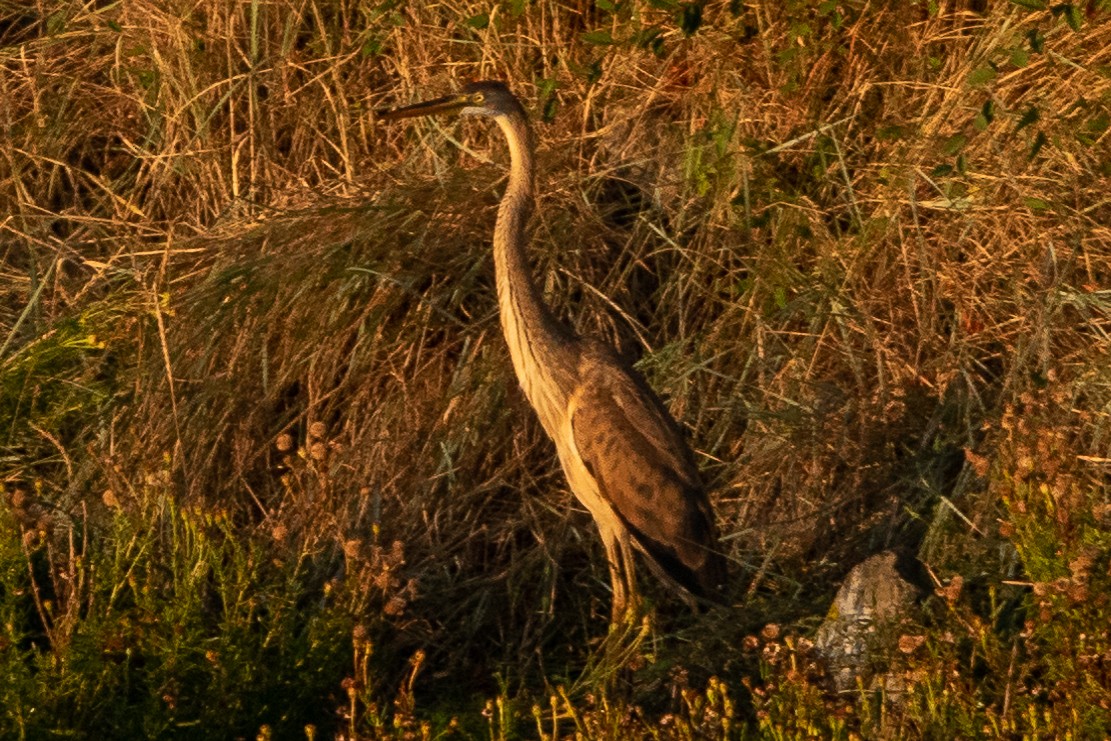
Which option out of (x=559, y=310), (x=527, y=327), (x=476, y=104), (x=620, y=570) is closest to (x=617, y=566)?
(x=620, y=570)

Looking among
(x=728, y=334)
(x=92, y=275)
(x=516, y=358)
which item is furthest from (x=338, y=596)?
(x=92, y=275)

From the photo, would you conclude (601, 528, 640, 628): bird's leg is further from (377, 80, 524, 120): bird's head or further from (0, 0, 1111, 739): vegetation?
(377, 80, 524, 120): bird's head

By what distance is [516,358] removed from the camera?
5.59 m

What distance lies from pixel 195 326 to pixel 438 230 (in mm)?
924

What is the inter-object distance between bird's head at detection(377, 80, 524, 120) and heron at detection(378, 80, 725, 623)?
35cm

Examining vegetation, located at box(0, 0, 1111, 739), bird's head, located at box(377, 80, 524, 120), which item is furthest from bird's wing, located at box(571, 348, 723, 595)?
bird's head, located at box(377, 80, 524, 120)

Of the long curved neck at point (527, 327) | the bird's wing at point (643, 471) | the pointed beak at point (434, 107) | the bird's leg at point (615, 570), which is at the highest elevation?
the pointed beak at point (434, 107)

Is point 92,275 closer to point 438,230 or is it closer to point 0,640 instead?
point 438,230

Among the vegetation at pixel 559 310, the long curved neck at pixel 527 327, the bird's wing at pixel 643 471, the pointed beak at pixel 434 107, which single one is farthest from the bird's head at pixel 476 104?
the bird's wing at pixel 643 471

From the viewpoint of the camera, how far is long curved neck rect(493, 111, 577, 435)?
554 centimetres

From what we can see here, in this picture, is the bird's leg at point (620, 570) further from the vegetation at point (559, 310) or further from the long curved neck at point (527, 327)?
the long curved neck at point (527, 327)

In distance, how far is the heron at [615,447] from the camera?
552cm

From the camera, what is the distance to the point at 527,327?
5.54 metres

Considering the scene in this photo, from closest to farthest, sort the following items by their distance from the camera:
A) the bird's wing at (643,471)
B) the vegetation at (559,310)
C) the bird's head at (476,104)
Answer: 1. the vegetation at (559,310)
2. the bird's wing at (643,471)
3. the bird's head at (476,104)
